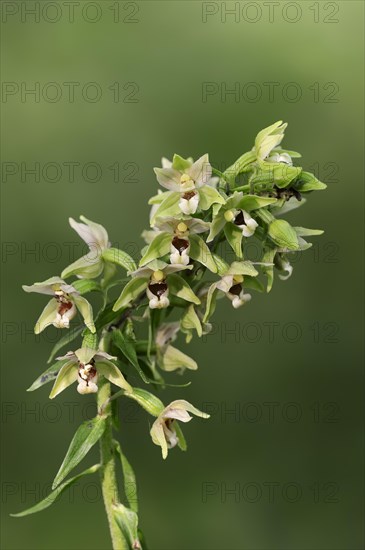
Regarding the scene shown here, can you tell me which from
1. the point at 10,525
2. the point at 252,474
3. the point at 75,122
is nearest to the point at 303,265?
the point at 252,474

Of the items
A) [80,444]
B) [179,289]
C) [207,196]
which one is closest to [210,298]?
[179,289]

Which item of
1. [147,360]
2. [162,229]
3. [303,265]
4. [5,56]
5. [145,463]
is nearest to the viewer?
[162,229]

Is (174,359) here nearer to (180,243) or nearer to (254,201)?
(180,243)

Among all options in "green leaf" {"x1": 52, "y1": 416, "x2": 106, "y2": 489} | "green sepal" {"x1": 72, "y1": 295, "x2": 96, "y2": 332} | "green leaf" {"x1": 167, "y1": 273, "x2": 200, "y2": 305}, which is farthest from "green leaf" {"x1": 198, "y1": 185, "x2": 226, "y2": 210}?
"green leaf" {"x1": 52, "y1": 416, "x2": 106, "y2": 489}

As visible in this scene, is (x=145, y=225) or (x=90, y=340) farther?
(x=145, y=225)

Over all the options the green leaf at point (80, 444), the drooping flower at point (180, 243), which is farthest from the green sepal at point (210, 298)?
the green leaf at point (80, 444)

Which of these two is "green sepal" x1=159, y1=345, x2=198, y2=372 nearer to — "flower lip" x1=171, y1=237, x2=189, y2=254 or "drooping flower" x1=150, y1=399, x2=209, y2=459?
"drooping flower" x1=150, y1=399, x2=209, y2=459

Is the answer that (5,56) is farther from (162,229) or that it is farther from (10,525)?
(162,229)
